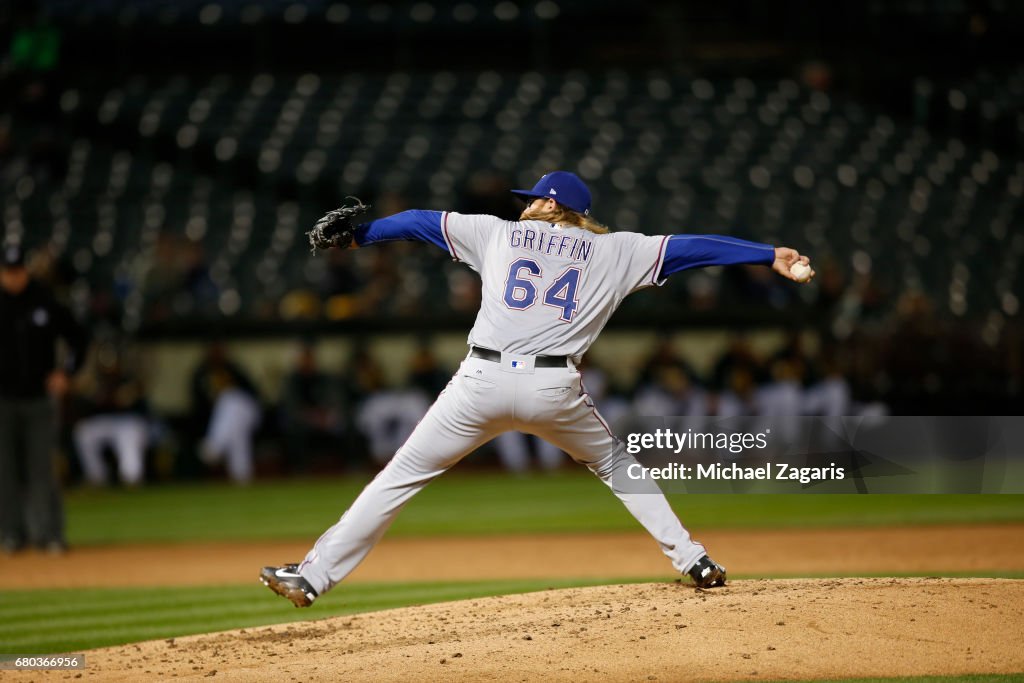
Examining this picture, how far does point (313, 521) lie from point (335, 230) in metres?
5.74

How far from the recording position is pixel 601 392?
48.5 ft

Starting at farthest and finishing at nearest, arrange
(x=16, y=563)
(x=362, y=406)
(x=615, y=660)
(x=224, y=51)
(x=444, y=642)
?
1. (x=224, y=51)
2. (x=362, y=406)
3. (x=16, y=563)
4. (x=444, y=642)
5. (x=615, y=660)

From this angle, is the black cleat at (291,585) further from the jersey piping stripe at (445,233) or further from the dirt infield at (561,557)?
the dirt infield at (561,557)

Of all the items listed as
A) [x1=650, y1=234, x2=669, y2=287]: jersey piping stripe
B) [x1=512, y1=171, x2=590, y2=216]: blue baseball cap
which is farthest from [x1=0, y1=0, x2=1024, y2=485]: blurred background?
[x1=650, y1=234, x2=669, y2=287]: jersey piping stripe

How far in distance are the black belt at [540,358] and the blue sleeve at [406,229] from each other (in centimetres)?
55

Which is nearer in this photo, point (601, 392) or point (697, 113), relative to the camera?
point (601, 392)

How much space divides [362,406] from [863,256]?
6.88 m

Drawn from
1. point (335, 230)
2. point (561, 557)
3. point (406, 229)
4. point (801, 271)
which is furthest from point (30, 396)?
point (801, 271)

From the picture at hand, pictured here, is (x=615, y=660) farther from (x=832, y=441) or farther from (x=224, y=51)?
(x=224, y=51)

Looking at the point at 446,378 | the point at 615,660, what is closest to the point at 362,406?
the point at 446,378

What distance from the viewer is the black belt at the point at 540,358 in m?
5.10

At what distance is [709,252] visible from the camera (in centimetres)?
523

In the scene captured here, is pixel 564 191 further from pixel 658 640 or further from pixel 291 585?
pixel 291 585

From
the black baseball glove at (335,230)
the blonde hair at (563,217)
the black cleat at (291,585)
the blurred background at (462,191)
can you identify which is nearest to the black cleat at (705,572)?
the blonde hair at (563,217)
